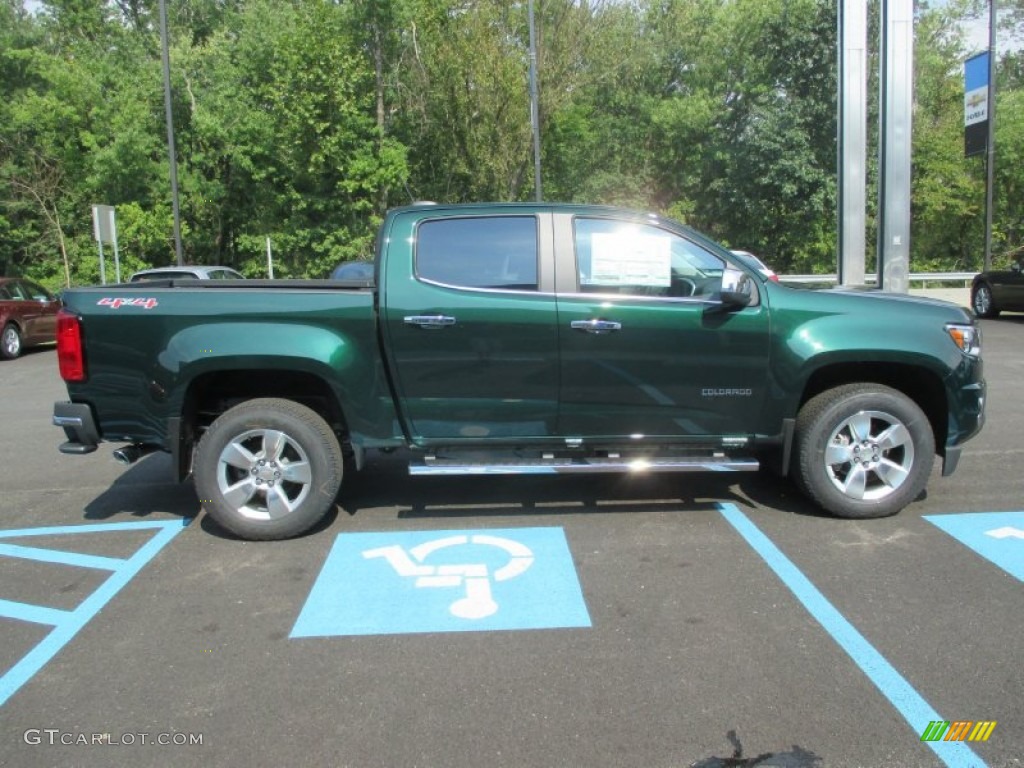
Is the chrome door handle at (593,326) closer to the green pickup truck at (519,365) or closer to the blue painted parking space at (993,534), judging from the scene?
the green pickup truck at (519,365)

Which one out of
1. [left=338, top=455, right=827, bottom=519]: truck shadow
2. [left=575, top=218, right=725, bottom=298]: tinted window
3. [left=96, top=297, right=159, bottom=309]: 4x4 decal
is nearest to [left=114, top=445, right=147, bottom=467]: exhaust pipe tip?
[left=96, top=297, right=159, bottom=309]: 4x4 decal

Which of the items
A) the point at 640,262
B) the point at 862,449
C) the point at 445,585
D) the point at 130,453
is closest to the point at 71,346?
the point at 130,453

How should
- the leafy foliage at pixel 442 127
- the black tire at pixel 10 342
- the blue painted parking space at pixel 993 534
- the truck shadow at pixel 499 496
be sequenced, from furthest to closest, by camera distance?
the leafy foliage at pixel 442 127, the black tire at pixel 10 342, the truck shadow at pixel 499 496, the blue painted parking space at pixel 993 534

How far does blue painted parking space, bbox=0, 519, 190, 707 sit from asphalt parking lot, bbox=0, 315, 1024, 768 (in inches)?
0.7

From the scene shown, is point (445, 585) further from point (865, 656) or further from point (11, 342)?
point (11, 342)

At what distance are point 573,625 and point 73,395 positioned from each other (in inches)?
125

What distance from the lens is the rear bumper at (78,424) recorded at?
486 cm

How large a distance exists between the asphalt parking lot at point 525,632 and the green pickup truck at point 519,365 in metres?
0.42

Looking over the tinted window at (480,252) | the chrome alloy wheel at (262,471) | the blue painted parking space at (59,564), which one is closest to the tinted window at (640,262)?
the tinted window at (480,252)

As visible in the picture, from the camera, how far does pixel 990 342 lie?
45.4ft

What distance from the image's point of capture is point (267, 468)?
193 inches

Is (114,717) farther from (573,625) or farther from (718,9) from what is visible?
(718,9)

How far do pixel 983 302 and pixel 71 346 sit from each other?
724 inches

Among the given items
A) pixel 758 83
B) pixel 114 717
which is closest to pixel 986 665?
pixel 114 717
